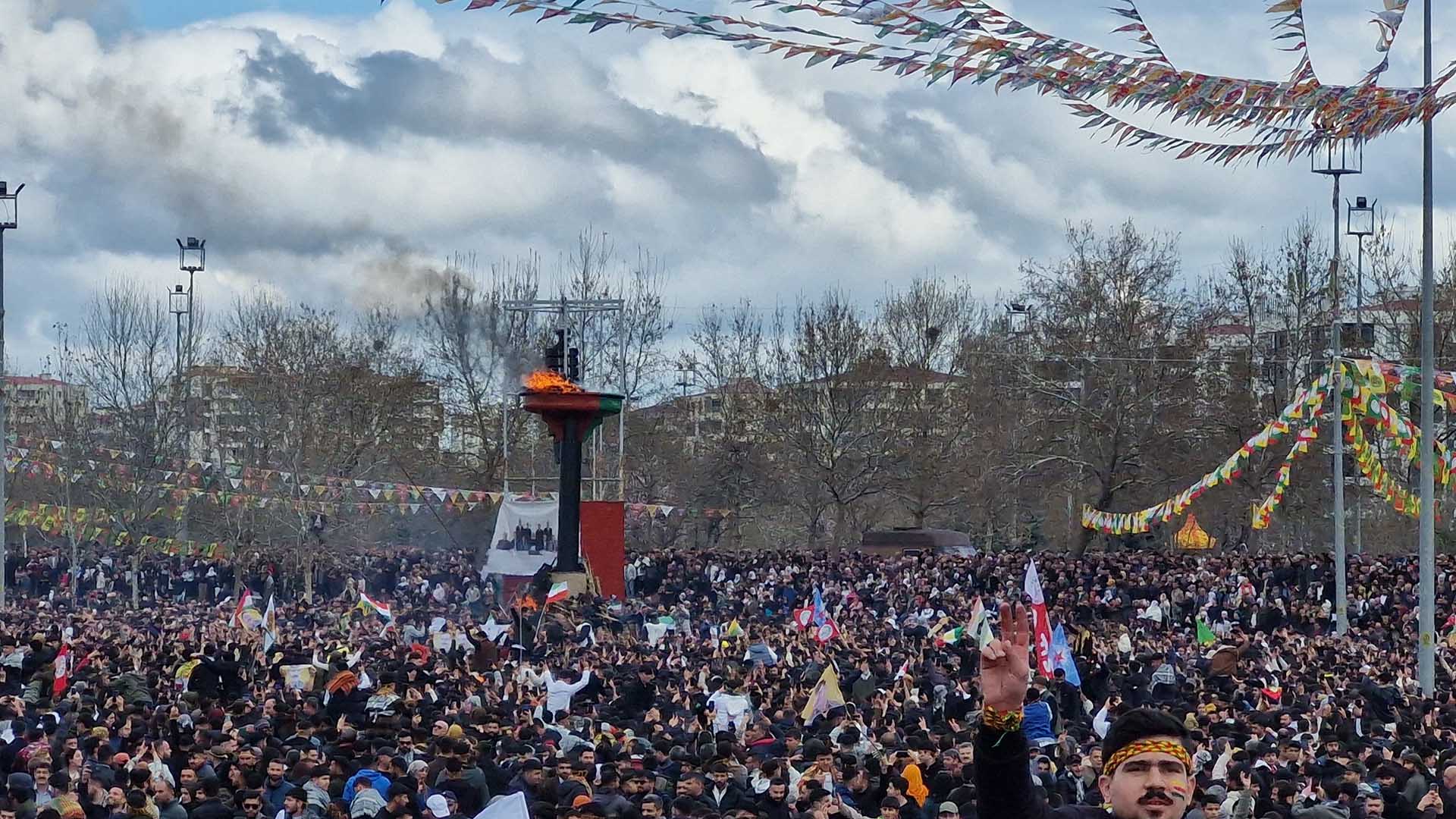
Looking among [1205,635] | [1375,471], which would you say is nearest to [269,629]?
[1205,635]

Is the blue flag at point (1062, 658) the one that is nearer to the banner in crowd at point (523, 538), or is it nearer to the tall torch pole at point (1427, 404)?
the tall torch pole at point (1427, 404)

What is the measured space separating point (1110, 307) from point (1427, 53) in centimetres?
3558

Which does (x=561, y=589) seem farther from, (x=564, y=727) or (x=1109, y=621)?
(x=564, y=727)

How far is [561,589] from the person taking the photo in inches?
1289

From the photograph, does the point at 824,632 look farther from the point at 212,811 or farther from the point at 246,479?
the point at 246,479

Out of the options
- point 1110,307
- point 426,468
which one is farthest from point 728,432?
point 1110,307

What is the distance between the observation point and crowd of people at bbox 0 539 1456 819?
469 inches

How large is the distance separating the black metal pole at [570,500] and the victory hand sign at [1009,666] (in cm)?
3807

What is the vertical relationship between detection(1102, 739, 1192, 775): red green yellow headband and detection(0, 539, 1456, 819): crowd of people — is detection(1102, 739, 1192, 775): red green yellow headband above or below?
above

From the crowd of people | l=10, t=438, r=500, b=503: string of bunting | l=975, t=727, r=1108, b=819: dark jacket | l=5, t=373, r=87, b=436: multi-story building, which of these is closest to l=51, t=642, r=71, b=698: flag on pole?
the crowd of people

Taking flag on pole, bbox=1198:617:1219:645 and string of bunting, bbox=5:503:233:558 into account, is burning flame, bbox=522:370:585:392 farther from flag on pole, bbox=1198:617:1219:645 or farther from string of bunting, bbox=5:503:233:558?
flag on pole, bbox=1198:617:1219:645

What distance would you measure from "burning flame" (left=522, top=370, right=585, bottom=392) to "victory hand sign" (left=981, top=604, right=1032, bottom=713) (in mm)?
38198

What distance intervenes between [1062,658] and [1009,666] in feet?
57.1

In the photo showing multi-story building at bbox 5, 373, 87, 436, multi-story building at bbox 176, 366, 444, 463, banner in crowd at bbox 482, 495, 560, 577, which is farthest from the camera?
multi-story building at bbox 5, 373, 87, 436
